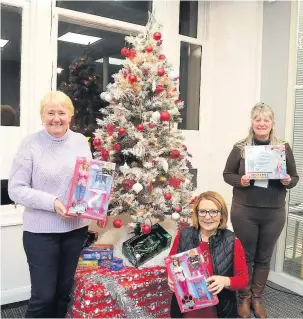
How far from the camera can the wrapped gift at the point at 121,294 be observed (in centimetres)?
216

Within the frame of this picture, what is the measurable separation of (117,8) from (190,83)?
1096 mm

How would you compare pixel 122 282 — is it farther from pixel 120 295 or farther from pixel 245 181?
pixel 245 181

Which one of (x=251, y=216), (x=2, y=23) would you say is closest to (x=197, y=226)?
(x=251, y=216)

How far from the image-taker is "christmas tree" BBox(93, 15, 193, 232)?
2447 millimetres

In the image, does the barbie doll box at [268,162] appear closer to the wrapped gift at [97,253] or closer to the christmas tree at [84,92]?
the wrapped gift at [97,253]

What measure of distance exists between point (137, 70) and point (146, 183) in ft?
2.61

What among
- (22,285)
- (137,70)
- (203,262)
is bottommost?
(22,285)

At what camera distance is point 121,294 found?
2184 millimetres

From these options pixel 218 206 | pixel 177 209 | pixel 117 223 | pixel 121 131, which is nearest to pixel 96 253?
pixel 117 223

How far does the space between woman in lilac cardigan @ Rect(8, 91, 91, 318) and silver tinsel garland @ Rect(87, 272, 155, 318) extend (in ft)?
1.28

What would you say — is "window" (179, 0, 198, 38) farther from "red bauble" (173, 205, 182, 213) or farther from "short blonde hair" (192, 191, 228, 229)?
"short blonde hair" (192, 191, 228, 229)

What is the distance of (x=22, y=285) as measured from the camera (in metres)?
2.70

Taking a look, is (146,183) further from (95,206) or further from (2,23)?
(2,23)

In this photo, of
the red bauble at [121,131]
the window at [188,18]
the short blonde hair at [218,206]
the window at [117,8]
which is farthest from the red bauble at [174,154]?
the window at [188,18]
